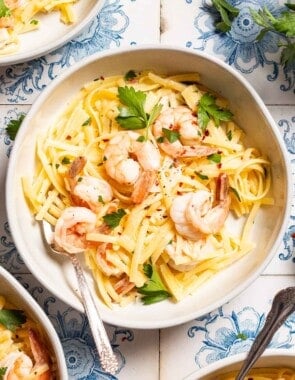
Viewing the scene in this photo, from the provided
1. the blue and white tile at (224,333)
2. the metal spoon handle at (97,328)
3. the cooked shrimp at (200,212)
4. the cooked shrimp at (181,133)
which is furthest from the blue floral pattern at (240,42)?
the metal spoon handle at (97,328)

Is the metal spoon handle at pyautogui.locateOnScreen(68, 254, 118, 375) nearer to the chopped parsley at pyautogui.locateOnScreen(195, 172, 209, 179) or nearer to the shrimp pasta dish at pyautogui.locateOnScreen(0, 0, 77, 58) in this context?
the chopped parsley at pyautogui.locateOnScreen(195, 172, 209, 179)

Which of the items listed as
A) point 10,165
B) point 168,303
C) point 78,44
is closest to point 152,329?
point 168,303

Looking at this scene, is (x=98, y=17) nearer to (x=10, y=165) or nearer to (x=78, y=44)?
(x=78, y=44)

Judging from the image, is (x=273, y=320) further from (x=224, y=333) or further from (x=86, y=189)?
(x=86, y=189)

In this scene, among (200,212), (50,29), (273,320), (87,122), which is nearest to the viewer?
(273,320)

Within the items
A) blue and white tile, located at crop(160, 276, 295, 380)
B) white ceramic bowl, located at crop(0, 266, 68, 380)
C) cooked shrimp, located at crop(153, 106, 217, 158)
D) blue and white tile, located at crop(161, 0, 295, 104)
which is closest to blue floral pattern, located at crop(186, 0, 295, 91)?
blue and white tile, located at crop(161, 0, 295, 104)

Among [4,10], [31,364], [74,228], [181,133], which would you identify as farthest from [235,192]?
[4,10]
